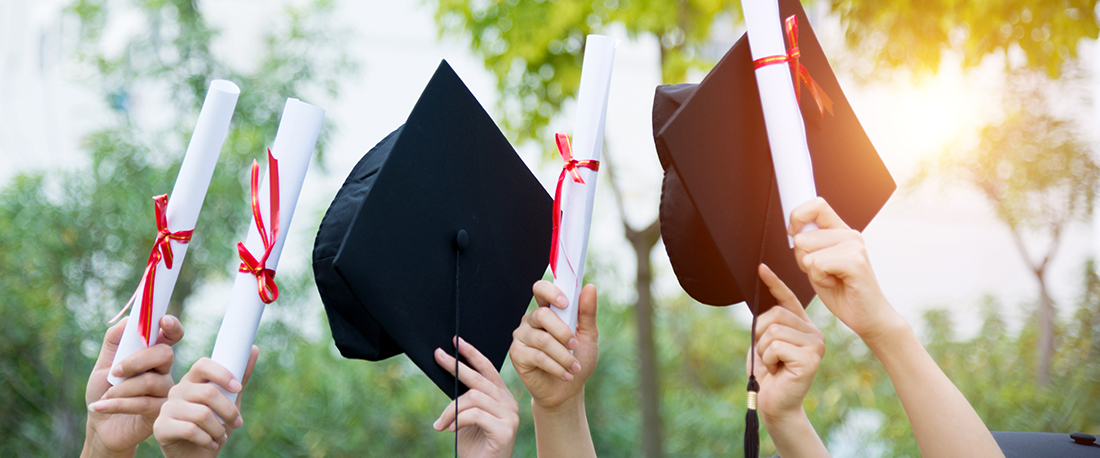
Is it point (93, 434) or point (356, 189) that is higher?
point (356, 189)

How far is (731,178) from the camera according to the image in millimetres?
1097

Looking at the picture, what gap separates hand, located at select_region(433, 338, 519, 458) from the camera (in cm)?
114

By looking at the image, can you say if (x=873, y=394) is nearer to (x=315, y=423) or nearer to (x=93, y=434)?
(x=315, y=423)

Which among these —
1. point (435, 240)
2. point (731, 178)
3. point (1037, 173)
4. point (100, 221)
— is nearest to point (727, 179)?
point (731, 178)

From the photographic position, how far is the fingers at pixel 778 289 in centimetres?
108

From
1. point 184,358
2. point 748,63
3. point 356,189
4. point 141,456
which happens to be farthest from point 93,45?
point 748,63

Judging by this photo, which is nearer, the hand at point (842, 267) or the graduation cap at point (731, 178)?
the hand at point (842, 267)

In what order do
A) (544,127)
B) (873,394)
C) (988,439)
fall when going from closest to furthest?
(988,439), (544,127), (873,394)

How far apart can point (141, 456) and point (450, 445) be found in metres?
1.48

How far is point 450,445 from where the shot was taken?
3.53 metres

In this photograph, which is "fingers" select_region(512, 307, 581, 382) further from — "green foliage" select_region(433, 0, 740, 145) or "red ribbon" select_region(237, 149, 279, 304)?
"green foliage" select_region(433, 0, 740, 145)

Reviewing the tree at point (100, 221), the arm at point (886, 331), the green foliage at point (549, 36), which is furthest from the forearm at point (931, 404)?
the tree at point (100, 221)

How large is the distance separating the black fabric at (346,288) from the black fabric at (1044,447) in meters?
1.17

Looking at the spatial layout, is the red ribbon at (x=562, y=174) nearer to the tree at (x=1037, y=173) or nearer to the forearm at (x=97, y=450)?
the forearm at (x=97, y=450)
